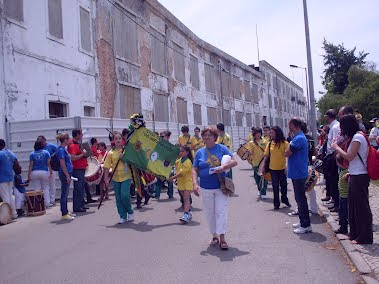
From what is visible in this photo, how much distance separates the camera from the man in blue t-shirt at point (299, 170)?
7252 mm

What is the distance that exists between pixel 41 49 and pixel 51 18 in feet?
4.47

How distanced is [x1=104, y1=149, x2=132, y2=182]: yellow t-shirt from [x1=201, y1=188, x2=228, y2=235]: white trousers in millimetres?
2695

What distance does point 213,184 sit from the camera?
21.1ft

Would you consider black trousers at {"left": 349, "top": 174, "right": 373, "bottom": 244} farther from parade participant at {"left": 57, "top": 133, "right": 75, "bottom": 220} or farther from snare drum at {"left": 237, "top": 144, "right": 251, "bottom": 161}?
snare drum at {"left": 237, "top": 144, "right": 251, "bottom": 161}

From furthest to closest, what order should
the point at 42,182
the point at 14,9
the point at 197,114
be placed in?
the point at 197,114 → the point at 14,9 → the point at 42,182

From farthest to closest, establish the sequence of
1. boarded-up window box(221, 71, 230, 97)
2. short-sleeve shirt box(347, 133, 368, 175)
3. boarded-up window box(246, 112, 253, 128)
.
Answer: boarded-up window box(246, 112, 253, 128)
boarded-up window box(221, 71, 230, 97)
short-sleeve shirt box(347, 133, 368, 175)

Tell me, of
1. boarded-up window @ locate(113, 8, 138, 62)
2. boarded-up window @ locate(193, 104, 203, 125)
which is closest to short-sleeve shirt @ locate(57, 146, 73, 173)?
boarded-up window @ locate(113, 8, 138, 62)

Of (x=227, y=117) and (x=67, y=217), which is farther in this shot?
(x=227, y=117)

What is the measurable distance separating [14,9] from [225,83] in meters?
26.8

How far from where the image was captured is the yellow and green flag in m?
9.14

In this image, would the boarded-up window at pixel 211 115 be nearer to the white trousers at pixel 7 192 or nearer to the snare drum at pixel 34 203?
the snare drum at pixel 34 203

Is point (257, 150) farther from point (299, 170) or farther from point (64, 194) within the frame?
point (64, 194)

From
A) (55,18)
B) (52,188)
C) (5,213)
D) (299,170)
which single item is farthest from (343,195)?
(55,18)

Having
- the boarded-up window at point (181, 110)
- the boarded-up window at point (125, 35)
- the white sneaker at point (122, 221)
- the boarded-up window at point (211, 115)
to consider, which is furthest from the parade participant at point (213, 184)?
the boarded-up window at point (211, 115)
